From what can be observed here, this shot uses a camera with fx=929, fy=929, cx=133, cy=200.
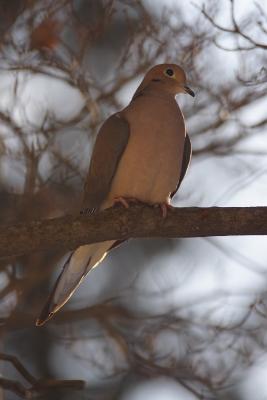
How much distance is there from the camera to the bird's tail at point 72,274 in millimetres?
4262

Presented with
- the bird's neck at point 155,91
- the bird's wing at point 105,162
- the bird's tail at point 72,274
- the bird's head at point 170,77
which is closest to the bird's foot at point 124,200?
the bird's wing at point 105,162

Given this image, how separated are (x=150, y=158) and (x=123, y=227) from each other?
72cm

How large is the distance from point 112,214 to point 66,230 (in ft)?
0.73

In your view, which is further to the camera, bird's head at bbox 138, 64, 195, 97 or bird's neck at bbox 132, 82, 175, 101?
bird's head at bbox 138, 64, 195, 97

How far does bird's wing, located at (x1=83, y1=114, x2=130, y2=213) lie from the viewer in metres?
4.45

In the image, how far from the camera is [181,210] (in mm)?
3785

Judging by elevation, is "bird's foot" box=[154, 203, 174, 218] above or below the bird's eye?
below

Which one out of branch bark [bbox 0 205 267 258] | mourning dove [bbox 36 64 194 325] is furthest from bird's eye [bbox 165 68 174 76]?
branch bark [bbox 0 205 267 258]

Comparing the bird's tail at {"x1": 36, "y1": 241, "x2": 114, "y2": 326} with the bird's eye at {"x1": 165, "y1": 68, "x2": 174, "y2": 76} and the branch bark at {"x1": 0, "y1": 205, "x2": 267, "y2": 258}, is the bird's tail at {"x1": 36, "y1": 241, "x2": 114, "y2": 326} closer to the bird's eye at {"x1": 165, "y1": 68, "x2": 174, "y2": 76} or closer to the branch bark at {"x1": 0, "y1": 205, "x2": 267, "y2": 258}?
the branch bark at {"x1": 0, "y1": 205, "x2": 267, "y2": 258}

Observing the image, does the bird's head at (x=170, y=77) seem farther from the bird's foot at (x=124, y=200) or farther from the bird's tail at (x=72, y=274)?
the bird's tail at (x=72, y=274)

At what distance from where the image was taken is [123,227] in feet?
12.4

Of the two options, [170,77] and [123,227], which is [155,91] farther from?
[123,227]

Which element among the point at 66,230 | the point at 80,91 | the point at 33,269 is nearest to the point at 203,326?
the point at 33,269

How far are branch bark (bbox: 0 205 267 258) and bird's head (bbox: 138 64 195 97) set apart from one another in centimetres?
126
